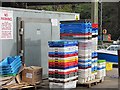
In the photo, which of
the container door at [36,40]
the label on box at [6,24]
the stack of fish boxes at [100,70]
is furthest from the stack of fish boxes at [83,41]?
the label on box at [6,24]

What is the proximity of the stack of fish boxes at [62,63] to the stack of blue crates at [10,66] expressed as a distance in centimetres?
103

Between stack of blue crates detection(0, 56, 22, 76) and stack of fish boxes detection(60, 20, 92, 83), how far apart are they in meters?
1.89

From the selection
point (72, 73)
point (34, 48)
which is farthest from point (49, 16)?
point (72, 73)

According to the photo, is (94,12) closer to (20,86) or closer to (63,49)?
(63,49)

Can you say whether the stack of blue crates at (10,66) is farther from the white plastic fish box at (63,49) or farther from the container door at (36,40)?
the white plastic fish box at (63,49)

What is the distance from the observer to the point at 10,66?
28.5 ft

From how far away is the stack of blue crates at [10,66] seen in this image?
869 cm

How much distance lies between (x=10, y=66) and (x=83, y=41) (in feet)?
7.83

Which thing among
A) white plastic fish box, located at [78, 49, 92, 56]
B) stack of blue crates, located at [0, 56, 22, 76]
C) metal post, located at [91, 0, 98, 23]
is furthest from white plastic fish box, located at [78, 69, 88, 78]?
metal post, located at [91, 0, 98, 23]

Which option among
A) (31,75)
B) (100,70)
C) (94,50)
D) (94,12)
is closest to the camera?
(31,75)

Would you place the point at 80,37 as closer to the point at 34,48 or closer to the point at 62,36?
the point at 62,36

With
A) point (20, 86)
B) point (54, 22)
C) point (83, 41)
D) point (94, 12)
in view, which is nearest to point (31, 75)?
point (20, 86)

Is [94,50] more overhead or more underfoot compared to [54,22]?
more underfoot

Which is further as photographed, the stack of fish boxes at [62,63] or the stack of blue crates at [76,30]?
the stack of blue crates at [76,30]
